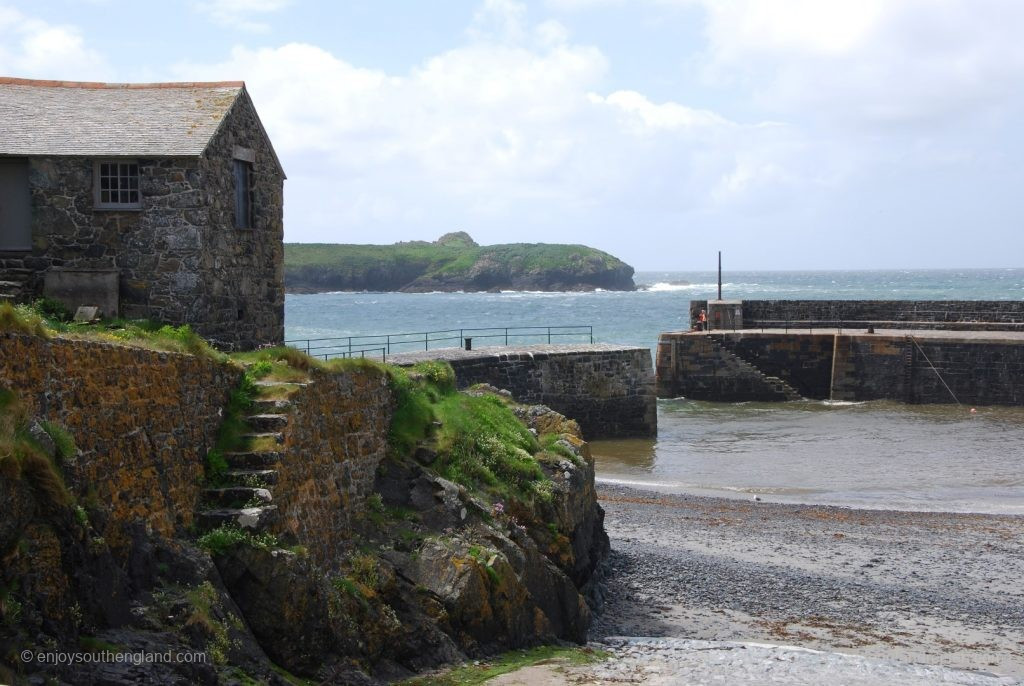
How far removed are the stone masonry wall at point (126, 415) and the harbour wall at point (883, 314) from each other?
35.2 meters

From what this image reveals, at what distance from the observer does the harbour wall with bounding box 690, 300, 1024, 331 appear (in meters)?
42.4

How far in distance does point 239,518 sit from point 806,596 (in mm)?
9290

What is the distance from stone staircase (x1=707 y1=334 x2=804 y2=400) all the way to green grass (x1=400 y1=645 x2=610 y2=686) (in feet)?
94.5

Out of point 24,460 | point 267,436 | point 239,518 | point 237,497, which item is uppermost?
point 24,460

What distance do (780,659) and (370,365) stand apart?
598 cm

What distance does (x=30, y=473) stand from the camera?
6891 millimetres

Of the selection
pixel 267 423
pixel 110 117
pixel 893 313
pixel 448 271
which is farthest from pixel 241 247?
pixel 448 271

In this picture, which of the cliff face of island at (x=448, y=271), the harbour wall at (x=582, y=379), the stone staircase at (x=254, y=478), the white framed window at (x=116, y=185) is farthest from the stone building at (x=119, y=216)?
the cliff face of island at (x=448, y=271)

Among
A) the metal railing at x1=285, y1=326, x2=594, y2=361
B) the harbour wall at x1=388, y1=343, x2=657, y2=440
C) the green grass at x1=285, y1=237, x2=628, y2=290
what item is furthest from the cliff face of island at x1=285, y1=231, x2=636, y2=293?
the harbour wall at x1=388, y1=343, x2=657, y2=440

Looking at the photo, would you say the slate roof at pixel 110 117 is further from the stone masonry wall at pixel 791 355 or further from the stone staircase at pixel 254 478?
the stone masonry wall at pixel 791 355

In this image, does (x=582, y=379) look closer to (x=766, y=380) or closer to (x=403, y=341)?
(x=403, y=341)

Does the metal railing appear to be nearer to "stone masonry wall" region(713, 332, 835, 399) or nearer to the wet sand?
"stone masonry wall" region(713, 332, 835, 399)

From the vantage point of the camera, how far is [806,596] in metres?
15.7

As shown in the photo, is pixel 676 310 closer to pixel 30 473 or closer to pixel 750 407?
pixel 750 407
